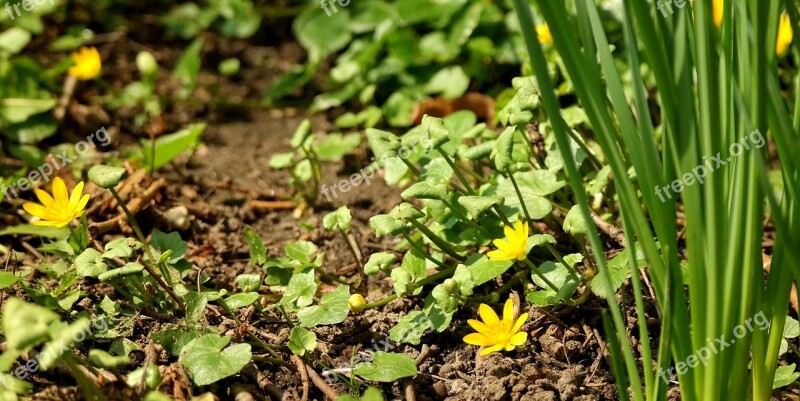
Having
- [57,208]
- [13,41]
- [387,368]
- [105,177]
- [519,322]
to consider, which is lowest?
[387,368]

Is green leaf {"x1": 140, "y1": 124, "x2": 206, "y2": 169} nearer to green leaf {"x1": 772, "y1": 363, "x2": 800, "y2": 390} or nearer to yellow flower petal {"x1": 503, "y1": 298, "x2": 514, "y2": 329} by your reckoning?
yellow flower petal {"x1": 503, "y1": 298, "x2": 514, "y2": 329}

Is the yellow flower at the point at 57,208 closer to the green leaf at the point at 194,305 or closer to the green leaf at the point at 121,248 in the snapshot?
the green leaf at the point at 121,248

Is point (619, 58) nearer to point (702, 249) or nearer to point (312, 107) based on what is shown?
point (312, 107)


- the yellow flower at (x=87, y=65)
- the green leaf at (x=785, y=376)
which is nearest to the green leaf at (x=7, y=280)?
the yellow flower at (x=87, y=65)

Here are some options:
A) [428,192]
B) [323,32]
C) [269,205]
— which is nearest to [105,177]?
[428,192]

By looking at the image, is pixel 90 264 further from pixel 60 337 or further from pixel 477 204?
pixel 477 204

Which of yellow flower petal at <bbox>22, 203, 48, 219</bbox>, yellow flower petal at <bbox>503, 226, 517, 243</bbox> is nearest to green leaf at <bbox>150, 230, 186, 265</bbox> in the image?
yellow flower petal at <bbox>22, 203, 48, 219</bbox>

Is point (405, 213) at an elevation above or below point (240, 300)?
above

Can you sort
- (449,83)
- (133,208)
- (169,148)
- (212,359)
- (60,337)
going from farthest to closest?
(449,83)
(169,148)
(133,208)
(212,359)
(60,337)
